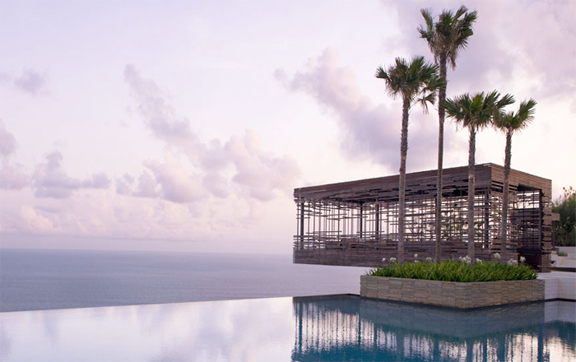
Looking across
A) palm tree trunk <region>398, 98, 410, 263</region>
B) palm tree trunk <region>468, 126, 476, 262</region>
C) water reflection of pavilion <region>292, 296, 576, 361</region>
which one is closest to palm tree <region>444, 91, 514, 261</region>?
palm tree trunk <region>468, 126, 476, 262</region>

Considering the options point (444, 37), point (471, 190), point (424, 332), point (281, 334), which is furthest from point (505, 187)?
point (281, 334)

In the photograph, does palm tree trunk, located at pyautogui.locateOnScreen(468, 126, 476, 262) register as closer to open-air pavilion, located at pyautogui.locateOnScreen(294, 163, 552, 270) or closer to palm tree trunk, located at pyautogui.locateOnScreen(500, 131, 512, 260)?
palm tree trunk, located at pyautogui.locateOnScreen(500, 131, 512, 260)

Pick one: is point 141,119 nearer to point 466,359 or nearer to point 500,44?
point 500,44

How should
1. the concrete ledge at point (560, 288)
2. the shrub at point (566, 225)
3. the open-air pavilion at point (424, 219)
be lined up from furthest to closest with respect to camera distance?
the shrub at point (566, 225) < the open-air pavilion at point (424, 219) < the concrete ledge at point (560, 288)

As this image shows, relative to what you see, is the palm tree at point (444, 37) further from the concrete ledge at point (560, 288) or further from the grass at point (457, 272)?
the concrete ledge at point (560, 288)

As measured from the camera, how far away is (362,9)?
1104 inches

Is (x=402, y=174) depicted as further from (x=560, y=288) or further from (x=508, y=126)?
(x=560, y=288)

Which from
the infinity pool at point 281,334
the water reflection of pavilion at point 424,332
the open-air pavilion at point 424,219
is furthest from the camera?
the open-air pavilion at point 424,219

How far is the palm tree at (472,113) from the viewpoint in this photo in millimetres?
19609

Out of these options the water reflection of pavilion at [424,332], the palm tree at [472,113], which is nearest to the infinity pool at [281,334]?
the water reflection of pavilion at [424,332]

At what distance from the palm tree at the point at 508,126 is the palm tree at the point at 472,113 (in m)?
1.17

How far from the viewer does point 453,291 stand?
15.8m

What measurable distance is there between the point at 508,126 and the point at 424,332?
12916 millimetres

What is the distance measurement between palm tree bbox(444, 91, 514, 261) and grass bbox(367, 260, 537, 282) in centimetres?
176
